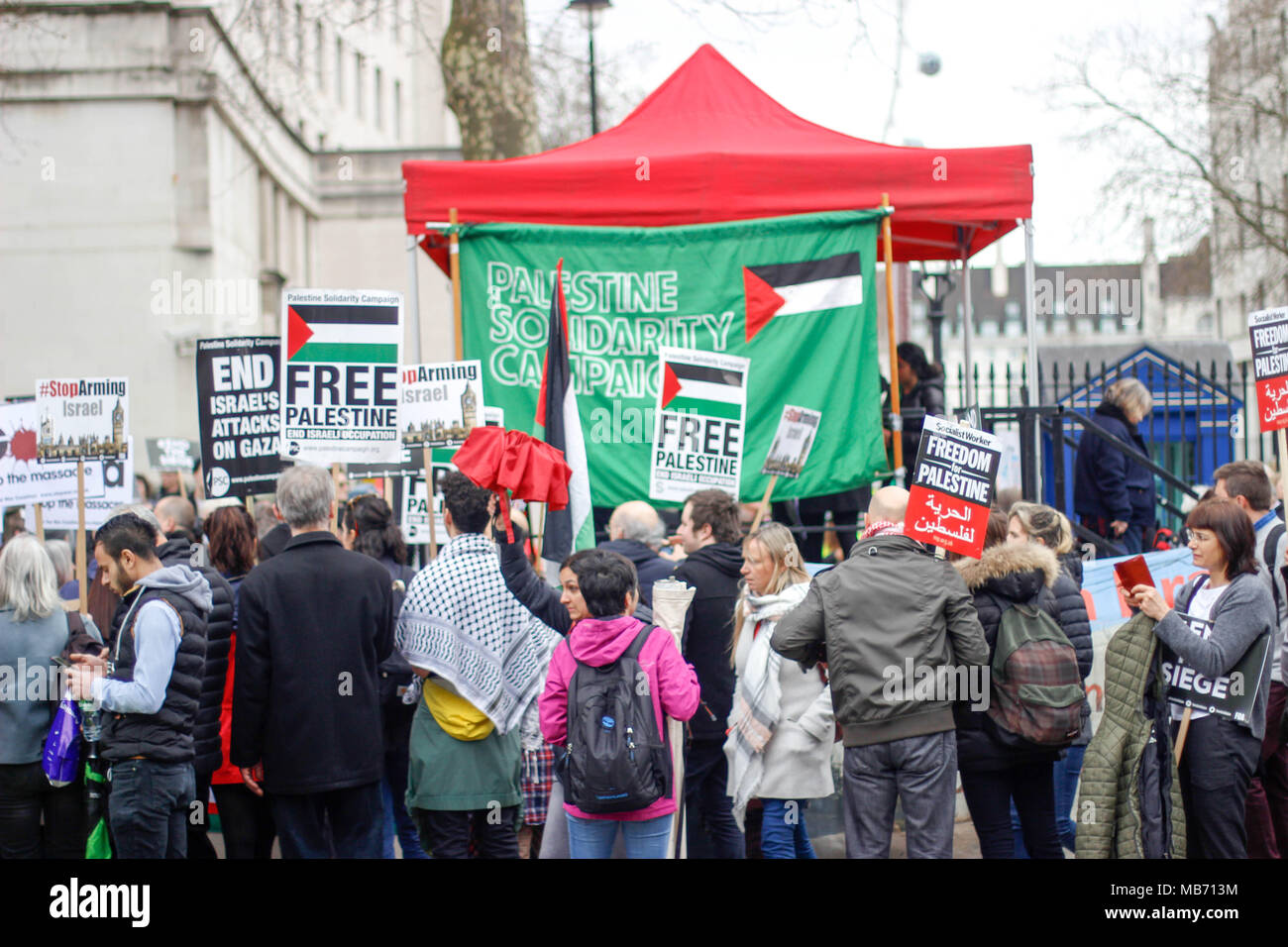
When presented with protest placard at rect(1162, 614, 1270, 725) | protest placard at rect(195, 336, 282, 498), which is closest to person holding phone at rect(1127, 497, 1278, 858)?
protest placard at rect(1162, 614, 1270, 725)

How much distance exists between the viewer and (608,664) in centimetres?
505

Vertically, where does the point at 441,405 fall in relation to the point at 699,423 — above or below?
above

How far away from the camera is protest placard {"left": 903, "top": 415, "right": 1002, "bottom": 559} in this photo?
5387mm

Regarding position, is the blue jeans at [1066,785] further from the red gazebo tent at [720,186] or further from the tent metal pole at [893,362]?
the red gazebo tent at [720,186]

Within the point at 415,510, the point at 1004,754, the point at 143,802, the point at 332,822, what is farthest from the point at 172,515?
the point at 1004,754

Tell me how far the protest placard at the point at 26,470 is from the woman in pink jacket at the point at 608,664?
3825 mm

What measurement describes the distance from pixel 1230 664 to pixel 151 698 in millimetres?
4264

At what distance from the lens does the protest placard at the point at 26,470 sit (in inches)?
291

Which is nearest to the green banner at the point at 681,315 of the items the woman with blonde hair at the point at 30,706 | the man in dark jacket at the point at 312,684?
the man in dark jacket at the point at 312,684

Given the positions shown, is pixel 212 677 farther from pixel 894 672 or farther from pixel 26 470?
pixel 894 672

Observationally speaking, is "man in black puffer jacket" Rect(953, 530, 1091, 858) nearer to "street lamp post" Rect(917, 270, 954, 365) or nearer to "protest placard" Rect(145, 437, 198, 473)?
"street lamp post" Rect(917, 270, 954, 365)
